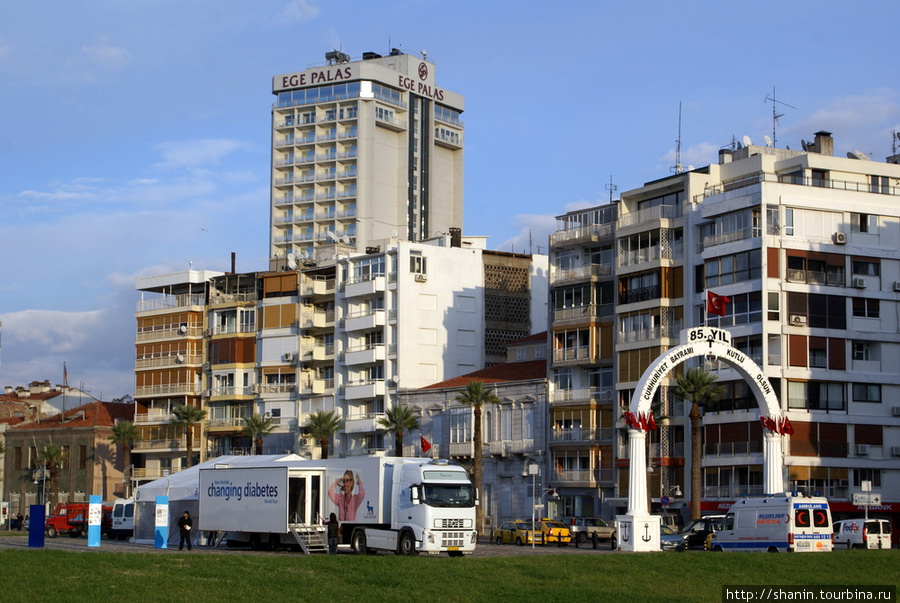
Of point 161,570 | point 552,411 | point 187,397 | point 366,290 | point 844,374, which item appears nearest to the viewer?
point 161,570

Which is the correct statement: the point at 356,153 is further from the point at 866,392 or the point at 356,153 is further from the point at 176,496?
the point at 176,496

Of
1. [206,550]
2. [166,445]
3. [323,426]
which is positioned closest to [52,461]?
[166,445]

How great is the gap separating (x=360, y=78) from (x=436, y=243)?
40235 mm

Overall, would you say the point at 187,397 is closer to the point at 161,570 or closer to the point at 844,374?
the point at 844,374

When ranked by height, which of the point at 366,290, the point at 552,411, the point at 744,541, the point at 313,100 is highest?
the point at 313,100

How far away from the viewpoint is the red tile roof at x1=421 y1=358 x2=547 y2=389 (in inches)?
3460

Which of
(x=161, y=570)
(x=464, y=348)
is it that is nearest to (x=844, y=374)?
(x=464, y=348)

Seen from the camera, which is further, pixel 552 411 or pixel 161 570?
pixel 552 411

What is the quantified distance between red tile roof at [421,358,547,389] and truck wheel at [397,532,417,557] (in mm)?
40020

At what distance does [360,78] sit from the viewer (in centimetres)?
13675

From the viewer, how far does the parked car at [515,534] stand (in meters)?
Result: 66.6

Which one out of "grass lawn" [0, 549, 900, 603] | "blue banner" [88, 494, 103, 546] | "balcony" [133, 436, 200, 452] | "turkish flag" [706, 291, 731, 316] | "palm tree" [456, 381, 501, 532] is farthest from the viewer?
"balcony" [133, 436, 200, 452]

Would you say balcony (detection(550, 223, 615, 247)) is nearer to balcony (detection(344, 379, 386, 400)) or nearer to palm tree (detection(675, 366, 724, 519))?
palm tree (detection(675, 366, 724, 519))

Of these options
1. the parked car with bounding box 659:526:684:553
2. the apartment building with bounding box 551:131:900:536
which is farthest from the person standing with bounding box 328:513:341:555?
the apartment building with bounding box 551:131:900:536
